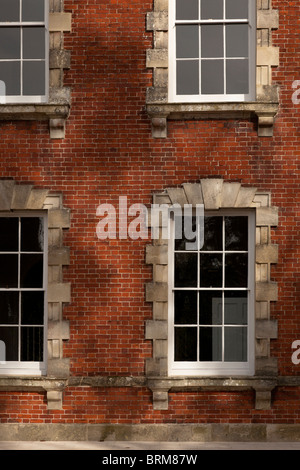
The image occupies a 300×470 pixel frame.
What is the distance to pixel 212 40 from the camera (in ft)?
33.9

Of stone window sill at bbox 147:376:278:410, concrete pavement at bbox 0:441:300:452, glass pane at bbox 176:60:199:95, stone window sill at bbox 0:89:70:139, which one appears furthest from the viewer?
glass pane at bbox 176:60:199:95

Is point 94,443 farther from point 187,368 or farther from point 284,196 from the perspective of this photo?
point 284,196

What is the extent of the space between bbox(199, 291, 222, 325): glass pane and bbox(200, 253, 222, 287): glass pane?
132 millimetres

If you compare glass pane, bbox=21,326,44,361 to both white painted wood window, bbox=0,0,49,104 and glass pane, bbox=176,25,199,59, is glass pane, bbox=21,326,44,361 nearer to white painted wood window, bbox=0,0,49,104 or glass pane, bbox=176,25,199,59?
white painted wood window, bbox=0,0,49,104

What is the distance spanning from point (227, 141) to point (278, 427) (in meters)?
4.17

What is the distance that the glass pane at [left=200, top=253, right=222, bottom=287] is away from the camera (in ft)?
33.5

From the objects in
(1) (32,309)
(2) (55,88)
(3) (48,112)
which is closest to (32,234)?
(1) (32,309)

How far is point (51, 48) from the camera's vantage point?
33.6 ft

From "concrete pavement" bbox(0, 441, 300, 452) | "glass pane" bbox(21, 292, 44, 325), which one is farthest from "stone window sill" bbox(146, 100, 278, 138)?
"concrete pavement" bbox(0, 441, 300, 452)

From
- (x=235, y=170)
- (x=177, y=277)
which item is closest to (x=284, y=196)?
(x=235, y=170)

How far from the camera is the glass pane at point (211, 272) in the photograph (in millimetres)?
10219

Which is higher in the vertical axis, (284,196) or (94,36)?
(94,36)

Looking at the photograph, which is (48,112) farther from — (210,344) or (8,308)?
(210,344)

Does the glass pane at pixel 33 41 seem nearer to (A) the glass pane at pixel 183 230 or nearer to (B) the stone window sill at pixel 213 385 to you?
(A) the glass pane at pixel 183 230
